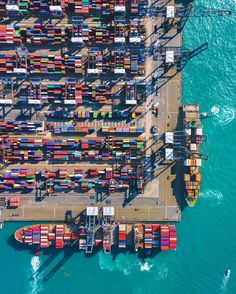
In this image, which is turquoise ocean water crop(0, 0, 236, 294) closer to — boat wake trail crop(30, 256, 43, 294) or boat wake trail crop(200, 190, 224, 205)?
boat wake trail crop(200, 190, 224, 205)

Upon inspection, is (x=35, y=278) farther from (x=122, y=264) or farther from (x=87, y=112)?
(x=87, y=112)

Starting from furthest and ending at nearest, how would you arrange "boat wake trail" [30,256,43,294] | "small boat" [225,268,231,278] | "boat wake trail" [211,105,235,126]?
"boat wake trail" [30,256,43,294] → "boat wake trail" [211,105,235,126] → "small boat" [225,268,231,278]

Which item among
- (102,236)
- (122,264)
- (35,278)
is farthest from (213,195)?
(35,278)

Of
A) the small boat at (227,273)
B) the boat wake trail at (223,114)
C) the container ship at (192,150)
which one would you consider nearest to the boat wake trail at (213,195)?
the container ship at (192,150)

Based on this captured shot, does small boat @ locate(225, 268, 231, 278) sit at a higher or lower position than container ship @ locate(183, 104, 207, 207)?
lower

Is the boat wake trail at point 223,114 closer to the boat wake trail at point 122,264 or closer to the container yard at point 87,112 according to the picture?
the container yard at point 87,112

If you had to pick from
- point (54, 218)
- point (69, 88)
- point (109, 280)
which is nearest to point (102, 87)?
point (69, 88)

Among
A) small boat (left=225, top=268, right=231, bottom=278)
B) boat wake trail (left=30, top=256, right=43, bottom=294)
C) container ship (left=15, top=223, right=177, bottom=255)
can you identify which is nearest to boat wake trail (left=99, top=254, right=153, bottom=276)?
container ship (left=15, top=223, right=177, bottom=255)

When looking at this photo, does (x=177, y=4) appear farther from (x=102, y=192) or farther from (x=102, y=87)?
(x=102, y=192)
